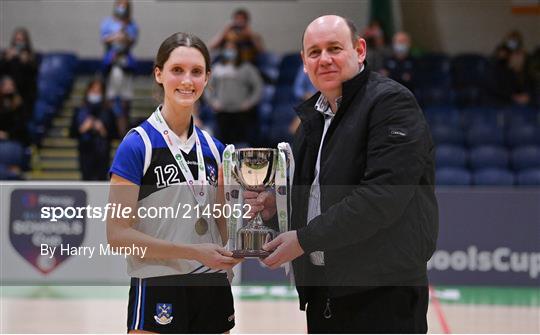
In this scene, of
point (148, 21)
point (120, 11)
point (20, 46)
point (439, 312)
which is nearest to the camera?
point (439, 312)

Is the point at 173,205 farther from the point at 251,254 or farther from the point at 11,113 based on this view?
the point at 11,113

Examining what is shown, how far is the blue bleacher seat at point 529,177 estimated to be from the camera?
→ 7.65 meters

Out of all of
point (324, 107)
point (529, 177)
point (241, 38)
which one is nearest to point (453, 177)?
point (529, 177)

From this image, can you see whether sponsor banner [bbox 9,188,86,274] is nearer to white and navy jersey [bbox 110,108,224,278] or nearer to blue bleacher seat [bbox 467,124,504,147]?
white and navy jersey [bbox 110,108,224,278]

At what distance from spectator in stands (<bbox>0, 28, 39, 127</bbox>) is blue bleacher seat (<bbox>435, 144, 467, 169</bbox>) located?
462cm

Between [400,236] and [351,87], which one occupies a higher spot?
[351,87]

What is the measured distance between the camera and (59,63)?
9.52 meters

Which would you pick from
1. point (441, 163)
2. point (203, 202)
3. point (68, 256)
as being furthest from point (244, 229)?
point (441, 163)

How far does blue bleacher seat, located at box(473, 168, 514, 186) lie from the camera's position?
25.3 feet

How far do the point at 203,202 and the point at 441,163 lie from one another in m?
6.00

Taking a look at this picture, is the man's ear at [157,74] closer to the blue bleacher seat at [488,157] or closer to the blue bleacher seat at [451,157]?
the blue bleacher seat at [451,157]

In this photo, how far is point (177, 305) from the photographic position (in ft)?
8.06

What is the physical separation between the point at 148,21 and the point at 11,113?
1804 mm

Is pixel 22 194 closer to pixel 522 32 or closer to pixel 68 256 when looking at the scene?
pixel 68 256
